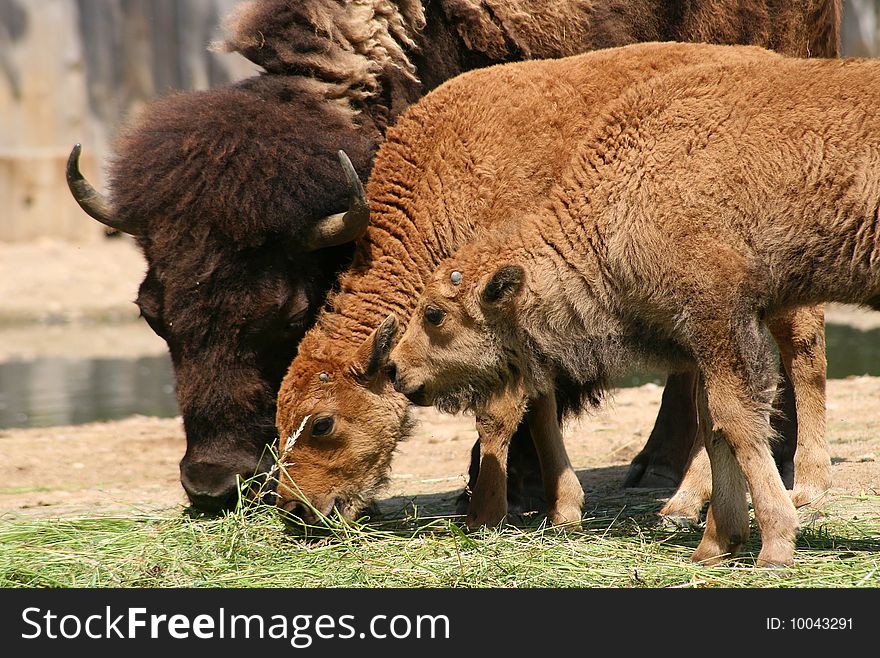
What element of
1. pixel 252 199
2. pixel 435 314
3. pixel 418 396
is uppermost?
pixel 252 199

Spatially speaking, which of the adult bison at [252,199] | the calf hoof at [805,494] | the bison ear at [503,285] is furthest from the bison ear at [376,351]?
the calf hoof at [805,494]

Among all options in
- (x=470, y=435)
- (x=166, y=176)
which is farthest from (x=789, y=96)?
(x=470, y=435)

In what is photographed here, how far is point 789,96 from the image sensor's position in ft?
15.8

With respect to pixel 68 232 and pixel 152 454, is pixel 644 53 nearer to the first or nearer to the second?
pixel 152 454

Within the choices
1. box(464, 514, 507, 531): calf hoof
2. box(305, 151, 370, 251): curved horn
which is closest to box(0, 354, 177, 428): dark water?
box(305, 151, 370, 251): curved horn

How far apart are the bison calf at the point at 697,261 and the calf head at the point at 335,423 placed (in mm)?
174

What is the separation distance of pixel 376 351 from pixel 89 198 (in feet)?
5.89

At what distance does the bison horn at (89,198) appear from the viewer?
5926mm

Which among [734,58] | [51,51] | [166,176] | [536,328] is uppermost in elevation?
[51,51]

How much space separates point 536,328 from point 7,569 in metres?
2.43

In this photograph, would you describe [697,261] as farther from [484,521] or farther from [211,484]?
[211,484]

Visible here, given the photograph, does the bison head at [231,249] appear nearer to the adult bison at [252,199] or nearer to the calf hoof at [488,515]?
the adult bison at [252,199]

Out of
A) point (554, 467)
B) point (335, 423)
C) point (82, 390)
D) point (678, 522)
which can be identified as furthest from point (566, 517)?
point (82, 390)

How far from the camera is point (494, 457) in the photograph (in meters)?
5.59
